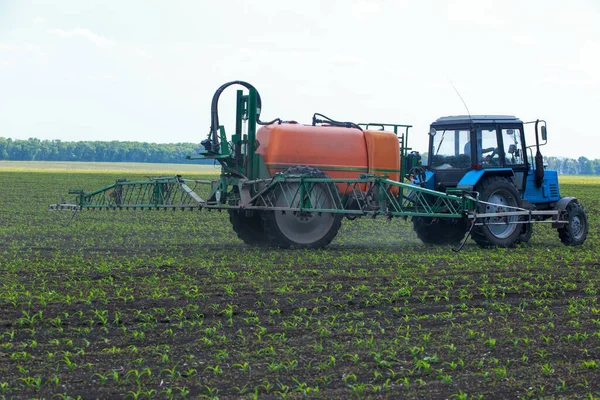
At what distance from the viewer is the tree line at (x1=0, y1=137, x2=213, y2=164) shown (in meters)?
134

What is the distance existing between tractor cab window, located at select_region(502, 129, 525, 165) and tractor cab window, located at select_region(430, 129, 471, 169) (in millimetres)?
734

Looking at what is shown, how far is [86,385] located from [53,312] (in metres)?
2.56

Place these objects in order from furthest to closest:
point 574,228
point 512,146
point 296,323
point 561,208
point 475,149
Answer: point 574,228
point 561,208
point 512,146
point 475,149
point 296,323

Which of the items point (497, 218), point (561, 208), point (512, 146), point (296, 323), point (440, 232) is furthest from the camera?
point (440, 232)

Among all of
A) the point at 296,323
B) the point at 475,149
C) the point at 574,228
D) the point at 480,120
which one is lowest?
the point at 296,323

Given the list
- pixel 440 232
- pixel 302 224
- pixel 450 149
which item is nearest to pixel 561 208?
pixel 440 232

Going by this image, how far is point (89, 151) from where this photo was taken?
13750cm

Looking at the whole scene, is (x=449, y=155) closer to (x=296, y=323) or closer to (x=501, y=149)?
(x=501, y=149)

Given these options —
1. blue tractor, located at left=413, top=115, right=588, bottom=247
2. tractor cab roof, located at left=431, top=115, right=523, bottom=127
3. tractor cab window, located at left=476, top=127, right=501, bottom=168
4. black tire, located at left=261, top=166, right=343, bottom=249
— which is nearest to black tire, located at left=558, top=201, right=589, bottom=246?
blue tractor, located at left=413, top=115, right=588, bottom=247

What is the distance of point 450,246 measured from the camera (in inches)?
637

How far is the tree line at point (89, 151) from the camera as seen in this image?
134 meters

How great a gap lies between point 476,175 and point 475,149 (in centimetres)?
59

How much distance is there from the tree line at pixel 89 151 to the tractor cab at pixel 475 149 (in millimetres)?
116592

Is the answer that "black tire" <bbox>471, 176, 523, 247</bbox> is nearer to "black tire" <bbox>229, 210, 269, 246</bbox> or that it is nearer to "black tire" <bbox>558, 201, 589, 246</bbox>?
"black tire" <bbox>558, 201, 589, 246</bbox>
